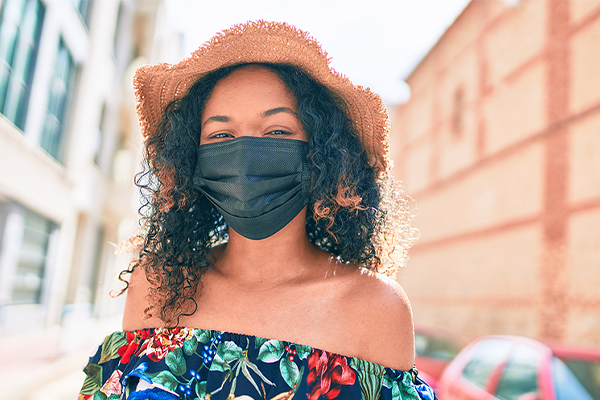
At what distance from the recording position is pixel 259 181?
1.71 metres

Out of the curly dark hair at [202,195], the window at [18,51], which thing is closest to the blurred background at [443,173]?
the window at [18,51]

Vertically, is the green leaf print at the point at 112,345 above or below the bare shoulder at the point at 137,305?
below

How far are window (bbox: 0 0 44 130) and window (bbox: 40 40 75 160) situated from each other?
125 centimetres

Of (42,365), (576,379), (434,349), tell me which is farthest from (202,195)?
(42,365)

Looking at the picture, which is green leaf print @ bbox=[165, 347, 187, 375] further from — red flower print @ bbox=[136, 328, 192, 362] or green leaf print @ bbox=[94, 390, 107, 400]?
green leaf print @ bbox=[94, 390, 107, 400]

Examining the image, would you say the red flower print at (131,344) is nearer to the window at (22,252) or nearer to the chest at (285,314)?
the chest at (285,314)

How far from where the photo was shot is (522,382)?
358 centimetres

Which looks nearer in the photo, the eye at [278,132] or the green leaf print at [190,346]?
the green leaf print at [190,346]

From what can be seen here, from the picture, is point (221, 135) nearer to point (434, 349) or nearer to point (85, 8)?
point (434, 349)

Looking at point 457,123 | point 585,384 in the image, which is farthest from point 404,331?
point 457,123

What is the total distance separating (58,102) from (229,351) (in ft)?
32.5

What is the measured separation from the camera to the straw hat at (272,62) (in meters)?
1.71

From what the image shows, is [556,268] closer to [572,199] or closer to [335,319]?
[572,199]

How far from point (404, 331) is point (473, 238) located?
461 inches
